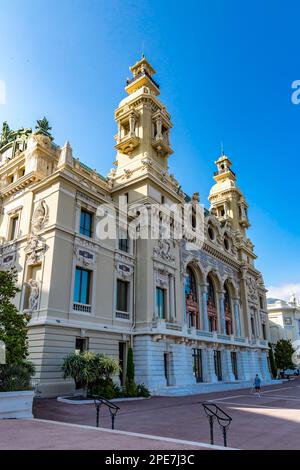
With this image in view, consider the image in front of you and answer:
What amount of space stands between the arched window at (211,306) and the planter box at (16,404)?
96.0 feet

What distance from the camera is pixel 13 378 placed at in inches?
548

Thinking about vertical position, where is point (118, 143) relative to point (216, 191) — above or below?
below

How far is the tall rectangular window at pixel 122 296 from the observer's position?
28.2m

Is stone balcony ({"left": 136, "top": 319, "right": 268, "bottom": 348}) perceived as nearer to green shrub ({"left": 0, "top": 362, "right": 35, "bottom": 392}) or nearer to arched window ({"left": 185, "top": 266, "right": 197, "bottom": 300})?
arched window ({"left": 185, "top": 266, "right": 197, "bottom": 300})

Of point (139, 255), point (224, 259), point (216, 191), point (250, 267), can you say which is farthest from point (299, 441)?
point (216, 191)

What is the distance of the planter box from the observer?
12711mm

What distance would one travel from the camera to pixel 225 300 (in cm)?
4650

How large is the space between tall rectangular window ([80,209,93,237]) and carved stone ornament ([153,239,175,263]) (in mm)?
6312

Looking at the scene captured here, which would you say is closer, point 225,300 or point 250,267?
point 225,300

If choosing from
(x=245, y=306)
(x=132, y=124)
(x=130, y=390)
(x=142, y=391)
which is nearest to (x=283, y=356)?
(x=245, y=306)

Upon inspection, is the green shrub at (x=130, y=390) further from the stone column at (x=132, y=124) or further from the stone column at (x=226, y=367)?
the stone column at (x=132, y=124)

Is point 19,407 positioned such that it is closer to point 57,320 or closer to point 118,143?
point 57,320
